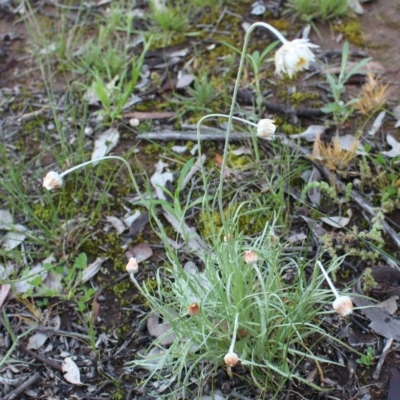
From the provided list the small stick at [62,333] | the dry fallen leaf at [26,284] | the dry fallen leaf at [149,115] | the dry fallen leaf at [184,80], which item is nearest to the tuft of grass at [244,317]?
the small stick at [62,333]

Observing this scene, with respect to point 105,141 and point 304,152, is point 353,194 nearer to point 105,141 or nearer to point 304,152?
point 304,152

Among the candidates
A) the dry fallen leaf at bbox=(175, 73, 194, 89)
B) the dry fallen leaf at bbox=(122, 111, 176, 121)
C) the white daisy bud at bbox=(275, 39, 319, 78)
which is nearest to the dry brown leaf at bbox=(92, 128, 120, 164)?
the dry fallen leaf at bbox=(122, 111, 176, 121)

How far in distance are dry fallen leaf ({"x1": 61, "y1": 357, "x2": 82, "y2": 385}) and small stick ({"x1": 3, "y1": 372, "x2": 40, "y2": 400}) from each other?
0.10 meters

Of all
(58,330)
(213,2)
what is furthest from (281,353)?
(213,2)

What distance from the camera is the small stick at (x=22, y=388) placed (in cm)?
192

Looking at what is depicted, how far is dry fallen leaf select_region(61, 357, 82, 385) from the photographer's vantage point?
1.95 m

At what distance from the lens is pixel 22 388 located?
6.33ft

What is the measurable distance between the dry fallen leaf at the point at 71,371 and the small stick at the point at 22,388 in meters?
0.10

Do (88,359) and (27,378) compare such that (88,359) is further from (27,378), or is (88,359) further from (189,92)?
(189,92)

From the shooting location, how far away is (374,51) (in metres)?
2.94

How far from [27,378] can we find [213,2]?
7.72 feet

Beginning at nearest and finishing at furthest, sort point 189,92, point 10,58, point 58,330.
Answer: point 58,330
point 189,92
point 10,58

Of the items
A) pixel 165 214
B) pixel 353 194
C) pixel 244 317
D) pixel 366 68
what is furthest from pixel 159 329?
pixel 366 68

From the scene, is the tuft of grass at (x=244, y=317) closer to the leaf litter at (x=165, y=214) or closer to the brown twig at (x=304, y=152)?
the leaf litter at (x=165, y=214)
